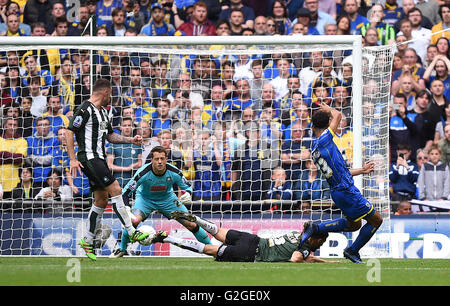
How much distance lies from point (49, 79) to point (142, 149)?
6.96 feet

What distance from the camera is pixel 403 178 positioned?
13.2 metres

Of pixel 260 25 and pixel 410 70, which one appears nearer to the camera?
pixel 410 70

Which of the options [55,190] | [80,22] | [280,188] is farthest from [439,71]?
[55,190]

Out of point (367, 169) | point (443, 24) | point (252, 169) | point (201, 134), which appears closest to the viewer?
point (367, 169)

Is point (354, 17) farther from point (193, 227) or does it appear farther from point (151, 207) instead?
point (193, 227)

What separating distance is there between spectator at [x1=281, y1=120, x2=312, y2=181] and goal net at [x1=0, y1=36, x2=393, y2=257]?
0.02 m

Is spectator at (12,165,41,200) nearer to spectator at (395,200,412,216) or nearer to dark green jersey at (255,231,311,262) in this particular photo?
dark green jersey at (255,231,311,262)

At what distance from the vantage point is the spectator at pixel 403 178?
13203 millimetres

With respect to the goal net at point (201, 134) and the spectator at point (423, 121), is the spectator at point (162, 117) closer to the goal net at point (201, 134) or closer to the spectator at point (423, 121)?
the goal net at point (201, 134)

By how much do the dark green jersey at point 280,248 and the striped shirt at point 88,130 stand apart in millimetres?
2345

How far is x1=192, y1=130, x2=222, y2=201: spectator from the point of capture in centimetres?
1273

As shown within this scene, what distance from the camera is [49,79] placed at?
13445 millimetres

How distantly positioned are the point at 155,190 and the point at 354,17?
6.31 metres

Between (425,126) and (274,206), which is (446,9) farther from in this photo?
(274,206)
